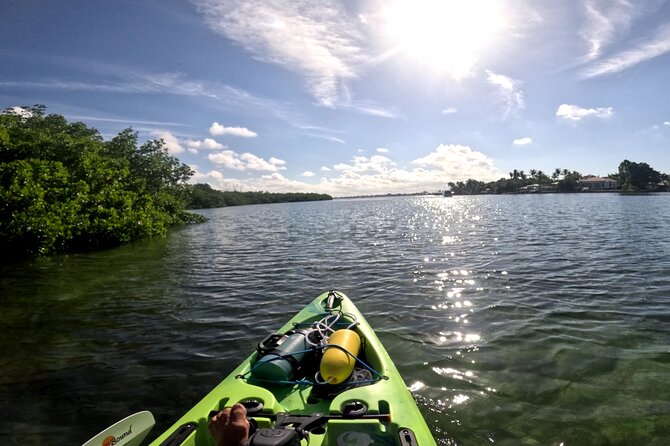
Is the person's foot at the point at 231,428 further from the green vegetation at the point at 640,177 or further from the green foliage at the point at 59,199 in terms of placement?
the green vegetation at the point at 640,177

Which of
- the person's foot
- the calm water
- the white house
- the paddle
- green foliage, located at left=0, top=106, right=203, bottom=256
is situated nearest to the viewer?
the person's foot

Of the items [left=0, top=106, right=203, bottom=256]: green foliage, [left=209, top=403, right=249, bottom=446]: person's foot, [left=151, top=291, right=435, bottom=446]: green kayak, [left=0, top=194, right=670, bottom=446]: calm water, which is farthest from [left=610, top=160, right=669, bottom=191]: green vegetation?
[left=209, top=403, right=249, bottom=446]: person's foot

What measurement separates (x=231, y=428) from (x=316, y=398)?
1.57 m

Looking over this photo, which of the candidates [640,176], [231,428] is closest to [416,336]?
[231,428]

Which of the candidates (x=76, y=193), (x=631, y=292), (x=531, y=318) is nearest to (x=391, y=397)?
(x=531, y=318)

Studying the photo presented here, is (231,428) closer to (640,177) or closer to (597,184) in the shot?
(640,177)

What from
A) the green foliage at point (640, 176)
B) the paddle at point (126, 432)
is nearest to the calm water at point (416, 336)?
the paddle at point (126, 432)

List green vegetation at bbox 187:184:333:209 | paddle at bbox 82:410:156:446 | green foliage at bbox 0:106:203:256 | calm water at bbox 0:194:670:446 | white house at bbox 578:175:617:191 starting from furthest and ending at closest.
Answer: white house at bbox 578:175:617:191
green vegetation at bbox 187:184:333:209
green foliage at bbox 0:106:203:256
calm water at bbox 0:194:670:446
paddle at bbox 82:410:156:446

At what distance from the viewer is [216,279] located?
44.2ft

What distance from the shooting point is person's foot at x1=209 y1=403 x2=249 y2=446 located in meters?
3.04

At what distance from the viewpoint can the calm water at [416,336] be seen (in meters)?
4.84

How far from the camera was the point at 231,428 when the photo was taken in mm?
3059

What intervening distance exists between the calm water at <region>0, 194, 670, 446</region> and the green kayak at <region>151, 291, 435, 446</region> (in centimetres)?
105

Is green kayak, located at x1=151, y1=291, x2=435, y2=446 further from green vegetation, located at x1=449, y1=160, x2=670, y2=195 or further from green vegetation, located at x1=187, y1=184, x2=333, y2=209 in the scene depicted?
green vegetation, located at x1=449, y1=160, x2=670, y2=195
